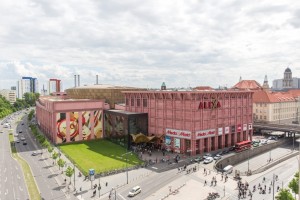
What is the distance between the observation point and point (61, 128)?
105 meters

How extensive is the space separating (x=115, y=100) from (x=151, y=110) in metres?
34.2

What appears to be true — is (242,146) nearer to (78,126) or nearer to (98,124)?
(98,124)

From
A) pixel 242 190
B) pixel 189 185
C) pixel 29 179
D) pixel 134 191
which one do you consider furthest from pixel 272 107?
pixel 29 179

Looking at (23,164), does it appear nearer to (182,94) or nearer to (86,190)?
(86,190)

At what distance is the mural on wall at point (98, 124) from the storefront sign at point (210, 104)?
46.1 meters

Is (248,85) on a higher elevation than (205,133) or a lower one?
higher

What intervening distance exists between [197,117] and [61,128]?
5167 centimetres

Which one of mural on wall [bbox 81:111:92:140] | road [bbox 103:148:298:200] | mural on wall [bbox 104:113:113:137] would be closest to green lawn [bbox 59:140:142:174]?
mural on wall [bbox 81:111:92:140]

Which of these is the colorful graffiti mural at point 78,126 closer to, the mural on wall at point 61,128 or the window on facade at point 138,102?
the mural on wall at point 61,128

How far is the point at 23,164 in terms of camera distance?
79.6 metres

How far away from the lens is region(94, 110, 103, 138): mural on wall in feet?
375

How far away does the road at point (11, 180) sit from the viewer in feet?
189

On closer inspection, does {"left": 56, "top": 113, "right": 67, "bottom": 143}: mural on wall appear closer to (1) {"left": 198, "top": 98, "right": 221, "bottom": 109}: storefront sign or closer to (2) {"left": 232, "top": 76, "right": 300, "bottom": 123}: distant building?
(1) {"left": 198, "top": 98, "right": 221, "bottom": 109}: storefront sign

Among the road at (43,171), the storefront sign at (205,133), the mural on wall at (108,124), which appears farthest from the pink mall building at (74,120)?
the storefront sign at (205,133)
